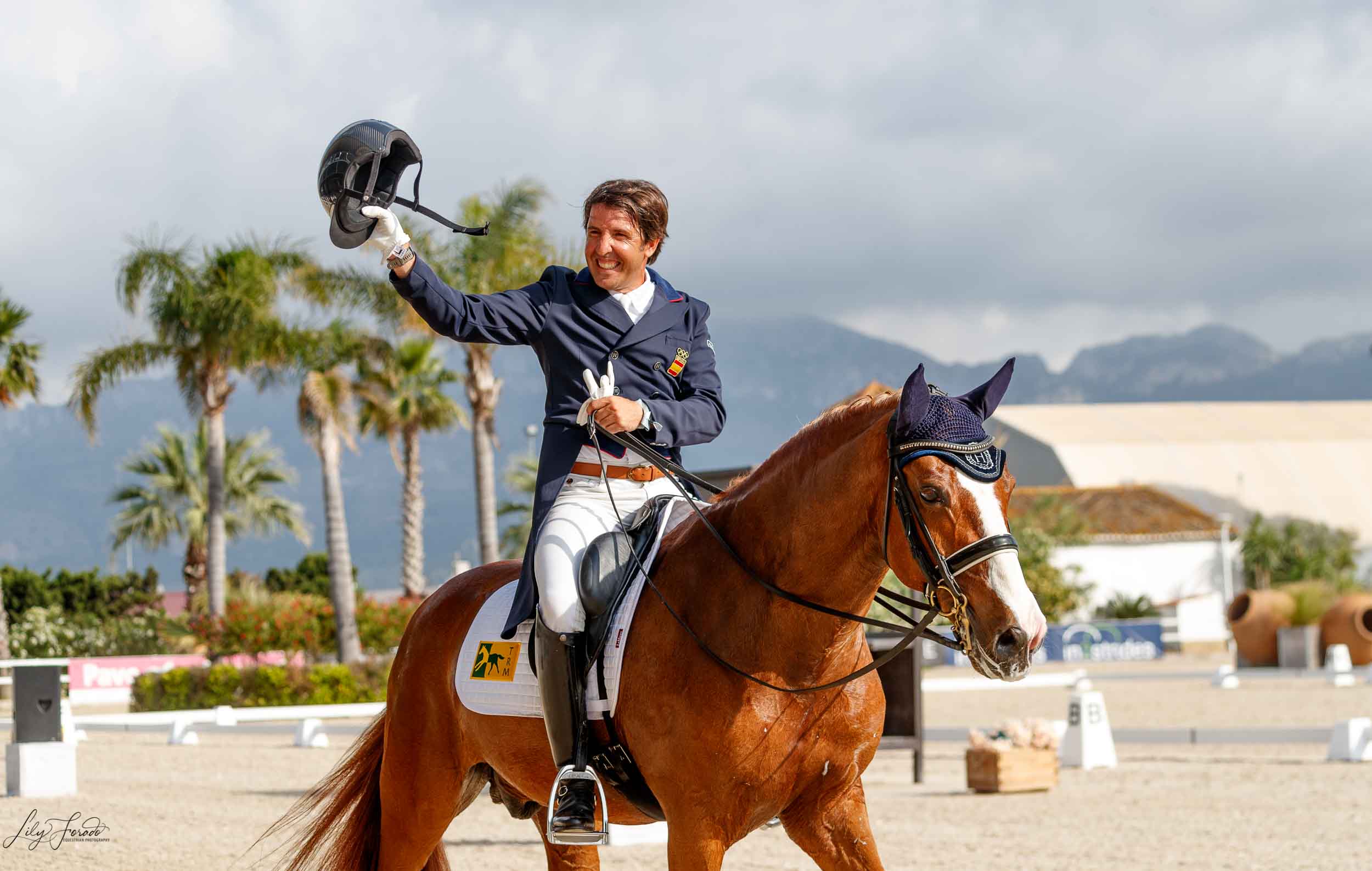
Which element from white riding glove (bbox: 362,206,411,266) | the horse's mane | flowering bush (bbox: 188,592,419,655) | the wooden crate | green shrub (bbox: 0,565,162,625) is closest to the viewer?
the horse's mane

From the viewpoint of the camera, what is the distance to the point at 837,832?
4.05 metres

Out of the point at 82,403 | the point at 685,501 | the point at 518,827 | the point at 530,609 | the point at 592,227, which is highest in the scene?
the point at 82,403

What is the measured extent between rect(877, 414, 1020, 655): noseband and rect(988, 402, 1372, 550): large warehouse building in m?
66.7

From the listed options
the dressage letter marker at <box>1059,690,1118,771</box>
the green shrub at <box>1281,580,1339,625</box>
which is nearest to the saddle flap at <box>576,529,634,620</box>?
the dressage letter marker at <box>1059,690,1118,771</box>

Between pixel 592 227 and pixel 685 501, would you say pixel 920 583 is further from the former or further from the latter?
pixel 592 227

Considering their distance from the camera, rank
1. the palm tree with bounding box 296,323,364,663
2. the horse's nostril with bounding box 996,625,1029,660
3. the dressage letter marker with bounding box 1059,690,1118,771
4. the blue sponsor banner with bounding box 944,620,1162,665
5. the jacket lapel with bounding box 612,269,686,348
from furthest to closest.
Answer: the blue sponsor banner with bounding box 944,620,1162,665, the palm tree with bounding box 296,323,364,663, the dressage letter marker with bounding box 1059,690,1118,771, the jacket lapel with bounding box 612,269,686,348, the horse's nostril with bounding box 996,625,1029,660

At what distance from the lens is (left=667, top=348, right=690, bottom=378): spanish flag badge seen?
452cm

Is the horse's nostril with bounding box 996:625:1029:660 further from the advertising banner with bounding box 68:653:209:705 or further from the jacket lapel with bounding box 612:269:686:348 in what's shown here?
the advertising banner with bounding box 68:653:209:705

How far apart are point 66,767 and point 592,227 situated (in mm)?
10213

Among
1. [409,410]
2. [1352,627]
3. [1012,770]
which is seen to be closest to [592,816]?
[1012,770]

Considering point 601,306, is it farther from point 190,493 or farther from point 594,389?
point 190,493

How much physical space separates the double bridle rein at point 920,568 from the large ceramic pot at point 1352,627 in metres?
29.9

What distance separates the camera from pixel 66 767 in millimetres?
12523

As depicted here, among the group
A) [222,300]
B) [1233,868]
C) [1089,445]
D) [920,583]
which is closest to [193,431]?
[222,300]
